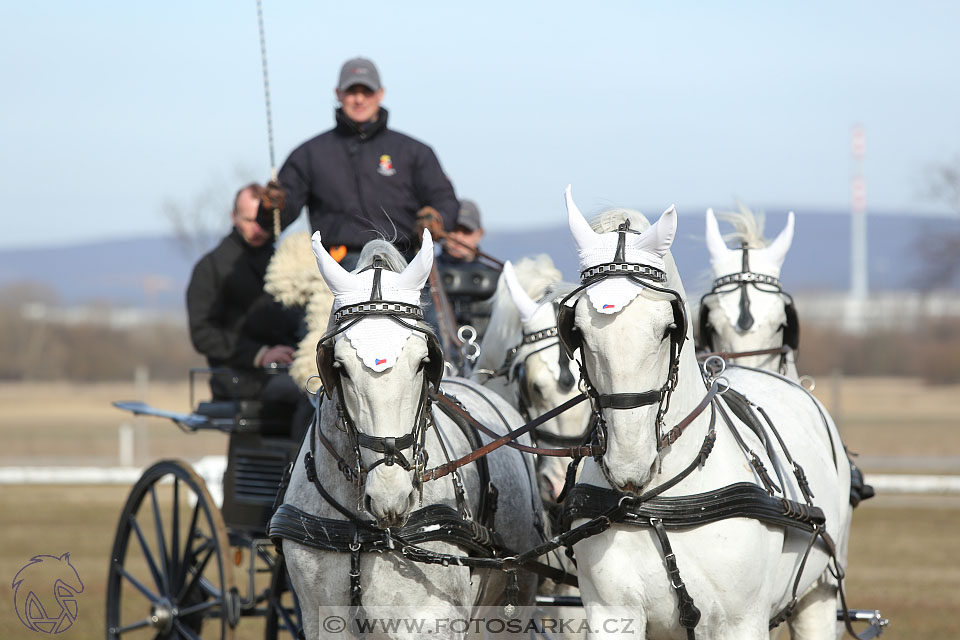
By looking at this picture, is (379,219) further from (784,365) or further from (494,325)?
(784,365)

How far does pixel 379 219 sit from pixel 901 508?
12901 mm

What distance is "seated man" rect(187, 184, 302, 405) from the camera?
23.3ft

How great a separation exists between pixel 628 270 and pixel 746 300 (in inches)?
110

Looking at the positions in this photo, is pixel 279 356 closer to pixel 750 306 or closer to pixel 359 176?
pixel 359 176

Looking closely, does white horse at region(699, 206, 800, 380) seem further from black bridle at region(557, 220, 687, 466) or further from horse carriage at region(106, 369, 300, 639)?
black bridle at region(557, 220, 687, 466)

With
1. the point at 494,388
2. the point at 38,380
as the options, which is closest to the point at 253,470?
the point at 494,388

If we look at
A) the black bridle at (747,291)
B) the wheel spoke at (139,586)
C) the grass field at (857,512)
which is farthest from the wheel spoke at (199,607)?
the black bridle at (747,291)

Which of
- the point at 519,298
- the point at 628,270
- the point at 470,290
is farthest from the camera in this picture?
the point at 470,290

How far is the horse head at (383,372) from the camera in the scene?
3760 millimetres

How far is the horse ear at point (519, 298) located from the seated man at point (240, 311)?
1.37m

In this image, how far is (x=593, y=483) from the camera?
13.5ft

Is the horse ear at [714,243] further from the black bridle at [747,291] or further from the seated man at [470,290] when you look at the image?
the seated man at [470,290]

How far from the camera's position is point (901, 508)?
55.8 feet

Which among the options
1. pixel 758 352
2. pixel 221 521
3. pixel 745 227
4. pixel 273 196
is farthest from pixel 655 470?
pixel 221 521
